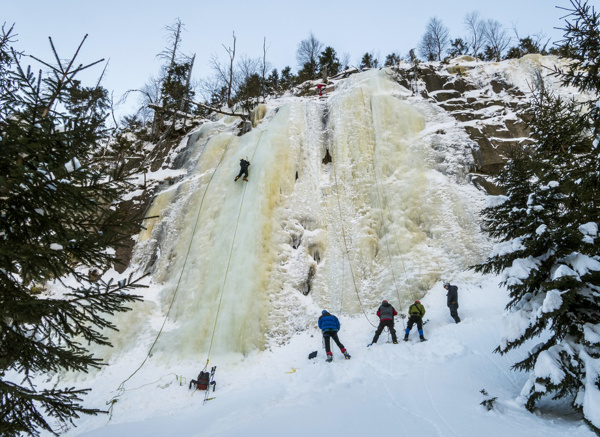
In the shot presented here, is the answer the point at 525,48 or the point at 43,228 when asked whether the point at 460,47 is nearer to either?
the point at 525,48

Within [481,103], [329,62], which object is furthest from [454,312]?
[329,62]

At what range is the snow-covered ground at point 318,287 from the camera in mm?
5094

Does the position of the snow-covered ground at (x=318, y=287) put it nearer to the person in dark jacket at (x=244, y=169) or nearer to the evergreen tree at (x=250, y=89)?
the person in dark jacket at (x=244, y=169)

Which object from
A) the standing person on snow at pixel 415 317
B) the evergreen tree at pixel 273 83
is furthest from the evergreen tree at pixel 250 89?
the standing person on snow at pixel 415 317

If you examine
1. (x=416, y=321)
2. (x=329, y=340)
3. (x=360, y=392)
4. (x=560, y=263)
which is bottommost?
(x=360, y=392)

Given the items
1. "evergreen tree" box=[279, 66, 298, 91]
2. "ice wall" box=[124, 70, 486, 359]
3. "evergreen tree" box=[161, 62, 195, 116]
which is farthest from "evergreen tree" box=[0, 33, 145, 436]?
"evergreen tree" box=[279, 66, 298, 91]

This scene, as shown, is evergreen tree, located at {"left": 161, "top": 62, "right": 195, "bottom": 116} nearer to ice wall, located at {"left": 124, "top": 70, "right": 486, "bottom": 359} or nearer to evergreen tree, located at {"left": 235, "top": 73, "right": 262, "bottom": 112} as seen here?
evergreen tree, located at {"left": 235, "top": 73, "right": 262, "bottom": 112}

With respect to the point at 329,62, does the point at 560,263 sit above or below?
below

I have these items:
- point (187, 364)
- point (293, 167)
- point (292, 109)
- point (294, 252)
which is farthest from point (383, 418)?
point (292, 109)

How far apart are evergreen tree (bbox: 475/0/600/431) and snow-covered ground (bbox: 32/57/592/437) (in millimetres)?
622

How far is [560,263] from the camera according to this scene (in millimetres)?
4941

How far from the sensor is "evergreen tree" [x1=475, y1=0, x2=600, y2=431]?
14.2 feet

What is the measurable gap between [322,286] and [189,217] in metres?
6.22

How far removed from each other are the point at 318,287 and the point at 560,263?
23.5 feet
